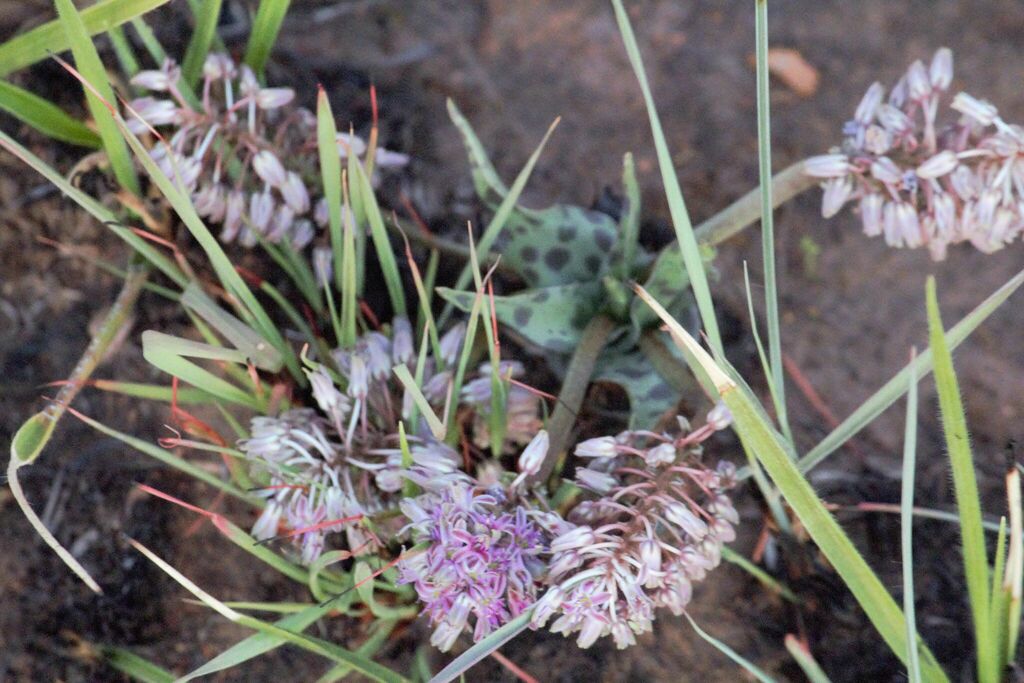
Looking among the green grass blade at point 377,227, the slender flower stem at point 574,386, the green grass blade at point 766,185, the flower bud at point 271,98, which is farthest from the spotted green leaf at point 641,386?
the flower bud at point 271,98

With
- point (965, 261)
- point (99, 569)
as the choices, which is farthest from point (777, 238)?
point (99, 569)

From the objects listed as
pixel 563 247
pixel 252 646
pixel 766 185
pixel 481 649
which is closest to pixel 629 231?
pixel 563 247

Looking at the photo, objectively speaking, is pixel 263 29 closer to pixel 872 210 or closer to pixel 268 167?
pixel 268 167

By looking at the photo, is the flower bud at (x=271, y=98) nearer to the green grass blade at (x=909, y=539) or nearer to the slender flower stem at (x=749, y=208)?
the slender flower stem at (x=749, y=208)

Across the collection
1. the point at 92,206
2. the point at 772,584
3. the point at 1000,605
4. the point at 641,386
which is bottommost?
the point at 772,584

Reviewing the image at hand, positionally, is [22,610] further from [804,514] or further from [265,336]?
[804,514]

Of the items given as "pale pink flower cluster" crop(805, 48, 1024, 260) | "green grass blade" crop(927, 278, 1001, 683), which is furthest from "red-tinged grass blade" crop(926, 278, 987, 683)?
"pale pink flower cluster" crop(805, 48, 1024, 260)
